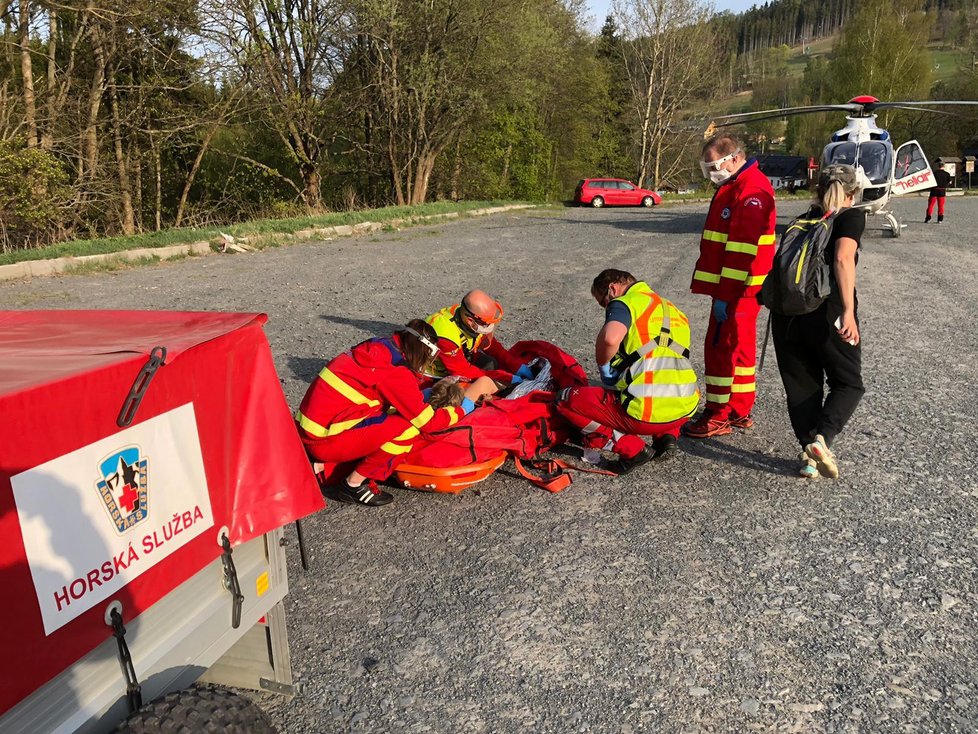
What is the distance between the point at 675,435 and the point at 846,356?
1.04m

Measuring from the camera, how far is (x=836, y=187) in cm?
391

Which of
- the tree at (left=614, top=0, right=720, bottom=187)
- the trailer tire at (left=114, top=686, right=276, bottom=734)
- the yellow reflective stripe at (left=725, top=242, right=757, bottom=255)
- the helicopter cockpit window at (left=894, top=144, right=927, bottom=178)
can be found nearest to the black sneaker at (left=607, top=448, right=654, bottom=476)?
the yellow reflective stripe at (left=725, top=242, right=757, bottom=255)

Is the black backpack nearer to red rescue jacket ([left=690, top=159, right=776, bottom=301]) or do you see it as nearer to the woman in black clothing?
the woman in black clothing

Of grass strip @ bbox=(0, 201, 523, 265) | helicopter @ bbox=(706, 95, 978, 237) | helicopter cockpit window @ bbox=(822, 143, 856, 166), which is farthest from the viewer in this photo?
helicopter cockpit window @ bbox=(822, 143, 856, 166)

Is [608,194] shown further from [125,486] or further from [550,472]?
[125,486]

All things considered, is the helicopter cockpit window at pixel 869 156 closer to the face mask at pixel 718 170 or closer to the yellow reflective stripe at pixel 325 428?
the face mask at pixel 718 170

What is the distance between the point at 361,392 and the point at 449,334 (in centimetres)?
113

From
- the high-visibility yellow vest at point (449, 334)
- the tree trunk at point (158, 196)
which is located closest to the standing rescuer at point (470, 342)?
the high-visibility yellow vest at point (449, 334)

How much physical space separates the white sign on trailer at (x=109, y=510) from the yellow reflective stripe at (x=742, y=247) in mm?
3767

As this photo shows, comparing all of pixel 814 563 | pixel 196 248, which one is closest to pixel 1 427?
pixel 814 563

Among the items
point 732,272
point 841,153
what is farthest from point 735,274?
point 841,153

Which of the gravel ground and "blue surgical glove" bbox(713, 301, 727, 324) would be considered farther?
"blue surgical glove" bbox(713, 301, 727, 324)

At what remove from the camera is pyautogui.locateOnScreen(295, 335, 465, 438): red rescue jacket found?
3760 millimetres

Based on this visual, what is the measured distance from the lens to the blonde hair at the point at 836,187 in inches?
154
